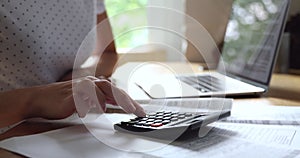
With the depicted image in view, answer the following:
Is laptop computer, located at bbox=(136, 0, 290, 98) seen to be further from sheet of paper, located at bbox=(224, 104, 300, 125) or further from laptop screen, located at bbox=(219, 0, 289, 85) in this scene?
sheet of paper, located at bbox=(224, 104, 300, 125)

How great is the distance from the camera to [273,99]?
0.83 meters

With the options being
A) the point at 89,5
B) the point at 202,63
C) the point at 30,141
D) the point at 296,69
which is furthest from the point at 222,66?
the point at 30,141

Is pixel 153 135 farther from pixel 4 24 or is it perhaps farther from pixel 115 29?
pixel 115 29

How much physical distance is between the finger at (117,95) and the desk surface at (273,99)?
94mm

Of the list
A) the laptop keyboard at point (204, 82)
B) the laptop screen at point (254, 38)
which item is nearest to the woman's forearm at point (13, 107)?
the laptop keyboard at point (204, 82)

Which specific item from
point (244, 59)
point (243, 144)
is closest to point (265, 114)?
point (243, 144)

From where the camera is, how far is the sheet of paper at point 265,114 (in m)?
0.60

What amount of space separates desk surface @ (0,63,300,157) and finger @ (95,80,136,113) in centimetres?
9

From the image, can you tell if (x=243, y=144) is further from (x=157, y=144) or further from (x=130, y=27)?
(x=130, y=27)

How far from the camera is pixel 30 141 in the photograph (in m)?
0.49

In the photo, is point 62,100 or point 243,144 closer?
point 243,144

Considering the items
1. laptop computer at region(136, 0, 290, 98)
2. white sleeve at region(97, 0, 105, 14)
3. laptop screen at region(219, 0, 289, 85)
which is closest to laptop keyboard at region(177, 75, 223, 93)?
laptop computer at region(136, 0, 290, 98)

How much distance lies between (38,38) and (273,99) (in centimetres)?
56

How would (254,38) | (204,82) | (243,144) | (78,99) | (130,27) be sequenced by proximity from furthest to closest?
(254,38) → (204,82) → (130,27) → (78,99) → (243,144)
